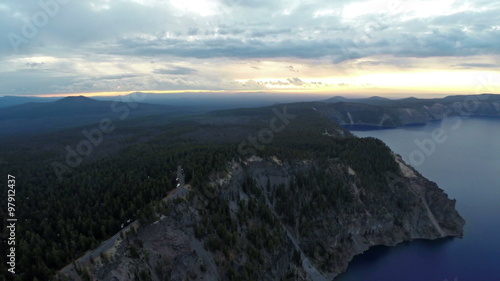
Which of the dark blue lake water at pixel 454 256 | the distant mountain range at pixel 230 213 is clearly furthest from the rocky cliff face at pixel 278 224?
the dark blue lake water at pixel 454 256

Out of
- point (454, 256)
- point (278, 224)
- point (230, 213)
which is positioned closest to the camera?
point (230, 213)

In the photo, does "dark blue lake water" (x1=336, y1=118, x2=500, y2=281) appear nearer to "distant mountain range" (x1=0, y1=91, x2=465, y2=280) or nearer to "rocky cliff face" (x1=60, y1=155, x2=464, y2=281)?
"rocky cliff face" (x1=60, y1=155, x2=464, y2=281)

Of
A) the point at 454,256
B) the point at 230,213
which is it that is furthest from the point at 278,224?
the point at 454,256

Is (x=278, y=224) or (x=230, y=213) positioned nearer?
(x=230, y=213)

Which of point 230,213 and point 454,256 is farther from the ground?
point 230,213

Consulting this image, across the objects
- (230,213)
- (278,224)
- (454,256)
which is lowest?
(454,256)

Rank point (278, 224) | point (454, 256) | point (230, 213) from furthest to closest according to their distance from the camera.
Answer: point (454, 256) → point (278, 224) → point (230, 213)

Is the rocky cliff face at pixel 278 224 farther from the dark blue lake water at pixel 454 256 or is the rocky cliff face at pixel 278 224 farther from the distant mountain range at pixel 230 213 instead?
the dark blue lake water at pixel 454 256

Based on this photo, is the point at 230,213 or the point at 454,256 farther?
the point at 454,256

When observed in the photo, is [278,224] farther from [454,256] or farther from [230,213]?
[454,256]
